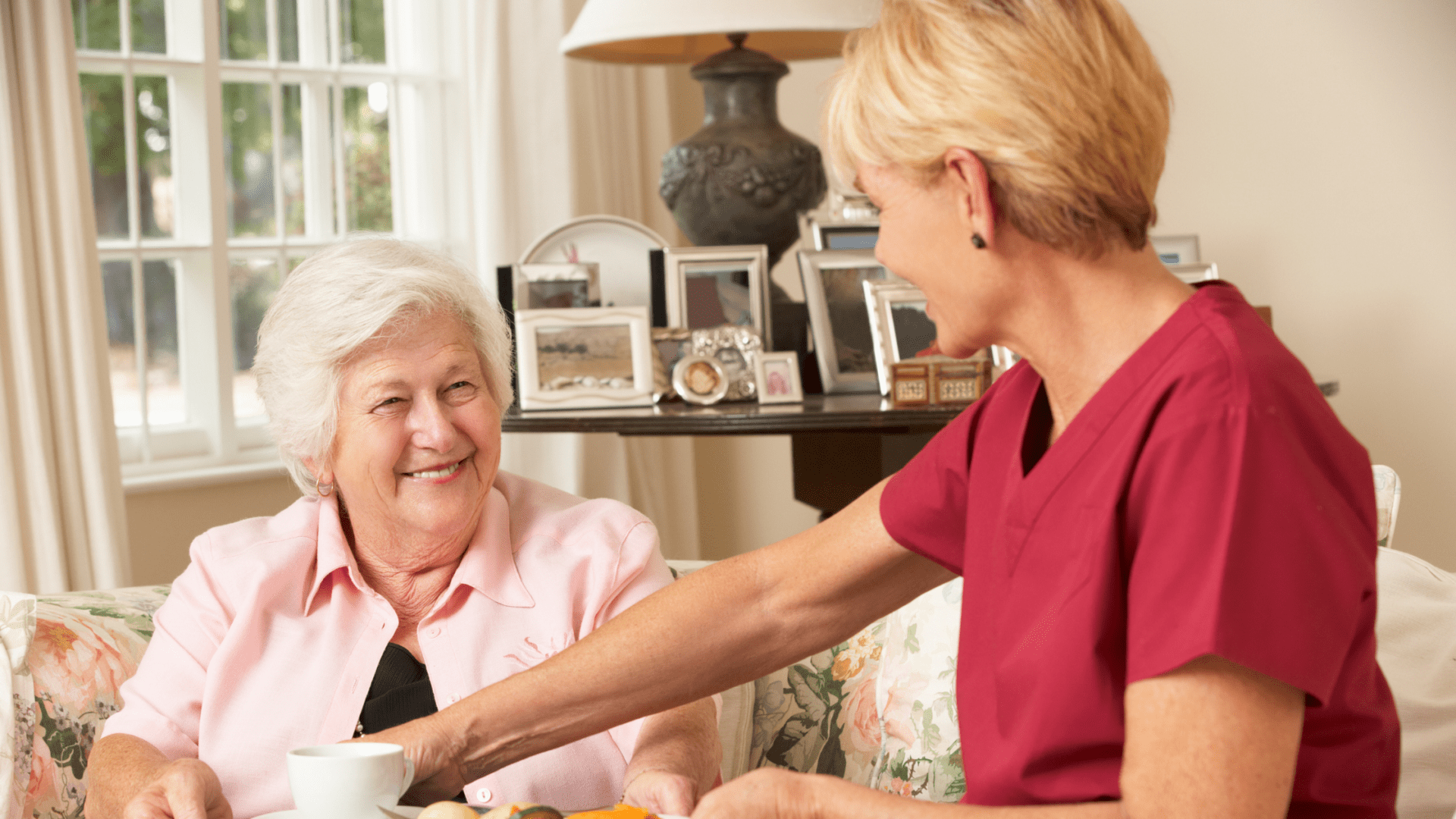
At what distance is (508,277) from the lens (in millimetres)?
2727

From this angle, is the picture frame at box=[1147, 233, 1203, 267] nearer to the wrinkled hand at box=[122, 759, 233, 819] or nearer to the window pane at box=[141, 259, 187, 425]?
the wrinkled hand at box=[122, 759, 233, 819]

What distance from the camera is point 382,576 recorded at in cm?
155

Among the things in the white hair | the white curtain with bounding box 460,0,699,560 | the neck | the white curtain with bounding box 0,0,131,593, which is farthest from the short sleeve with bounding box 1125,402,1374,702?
the white curtain with bounding box 460,0,699,560

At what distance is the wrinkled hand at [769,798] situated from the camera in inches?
36.1

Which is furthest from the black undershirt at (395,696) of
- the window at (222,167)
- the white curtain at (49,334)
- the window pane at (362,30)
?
the window pane at (362,30)

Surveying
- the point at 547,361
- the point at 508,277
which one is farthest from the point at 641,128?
the point at 547,361

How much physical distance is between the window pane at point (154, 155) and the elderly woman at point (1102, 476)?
2.83 metres

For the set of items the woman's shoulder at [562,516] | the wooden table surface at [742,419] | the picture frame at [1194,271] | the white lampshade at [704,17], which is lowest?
the woman's shoulder at [562,516]

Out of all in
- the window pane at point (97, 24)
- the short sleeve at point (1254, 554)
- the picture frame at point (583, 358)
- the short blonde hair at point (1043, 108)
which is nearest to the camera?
the short sleeve at point (1254, 554)

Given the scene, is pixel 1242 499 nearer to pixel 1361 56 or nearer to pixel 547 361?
pixel 547 361

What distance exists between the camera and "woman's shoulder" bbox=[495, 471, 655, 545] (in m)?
1.52

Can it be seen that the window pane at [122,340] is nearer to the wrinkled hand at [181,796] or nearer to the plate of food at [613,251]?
the plate of food at [613,251]

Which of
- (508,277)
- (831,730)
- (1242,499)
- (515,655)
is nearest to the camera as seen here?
(1242,499)

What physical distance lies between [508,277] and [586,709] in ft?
5.39
